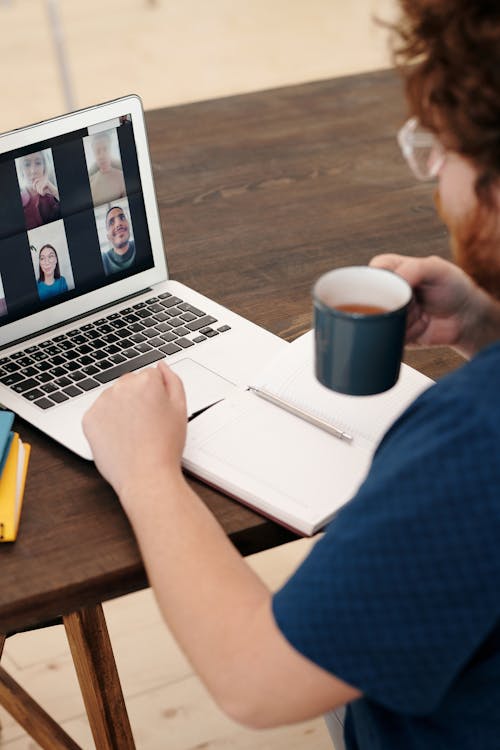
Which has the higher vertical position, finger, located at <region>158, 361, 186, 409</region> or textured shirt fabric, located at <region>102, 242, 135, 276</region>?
textured shirt fabric, located at <region>102, 242, 135, 276</region>

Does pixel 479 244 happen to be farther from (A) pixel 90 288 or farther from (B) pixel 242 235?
(B) pixel 242 235

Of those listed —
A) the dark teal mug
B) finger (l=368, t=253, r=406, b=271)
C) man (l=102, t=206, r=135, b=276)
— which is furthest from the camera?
man (l=102, t=206, r=135, b=276)

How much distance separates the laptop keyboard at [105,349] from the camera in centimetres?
112

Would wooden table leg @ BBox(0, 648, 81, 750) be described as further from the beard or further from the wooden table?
the beard

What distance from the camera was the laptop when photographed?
113 centimetres

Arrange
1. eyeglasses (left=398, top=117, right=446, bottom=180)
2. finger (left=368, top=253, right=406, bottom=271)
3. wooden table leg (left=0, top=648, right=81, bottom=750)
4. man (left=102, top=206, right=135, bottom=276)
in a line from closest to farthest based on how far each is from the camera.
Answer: eyeglasses (left=398, top=117, right=446, bottom=180) → finger (left=368, top=253, right=406, bottom=271) → man (left=102, top=206, right=135, bottom=276) → wooden table leg (left=0, top=648, right=81, bottom=750)

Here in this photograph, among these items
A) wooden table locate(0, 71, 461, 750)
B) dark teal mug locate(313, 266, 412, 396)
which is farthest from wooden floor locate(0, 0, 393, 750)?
dark teal mug locate(313, 266, 412, 396)

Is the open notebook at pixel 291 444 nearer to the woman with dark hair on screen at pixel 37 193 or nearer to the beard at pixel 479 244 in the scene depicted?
the beard at pixel 479 244

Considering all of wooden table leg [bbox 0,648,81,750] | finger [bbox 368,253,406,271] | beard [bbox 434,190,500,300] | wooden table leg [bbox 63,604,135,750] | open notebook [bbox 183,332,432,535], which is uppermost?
beard [bbox 434,190,500,300]

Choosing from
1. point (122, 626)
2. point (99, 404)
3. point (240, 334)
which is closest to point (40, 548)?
point (99, 404)

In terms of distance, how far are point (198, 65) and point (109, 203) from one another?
141 inches

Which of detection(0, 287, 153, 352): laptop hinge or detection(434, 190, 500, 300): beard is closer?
detection(434, 190, 500, 300): beard

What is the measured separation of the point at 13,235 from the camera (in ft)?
3.82

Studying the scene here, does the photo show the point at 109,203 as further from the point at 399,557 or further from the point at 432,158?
the point at 399,557
